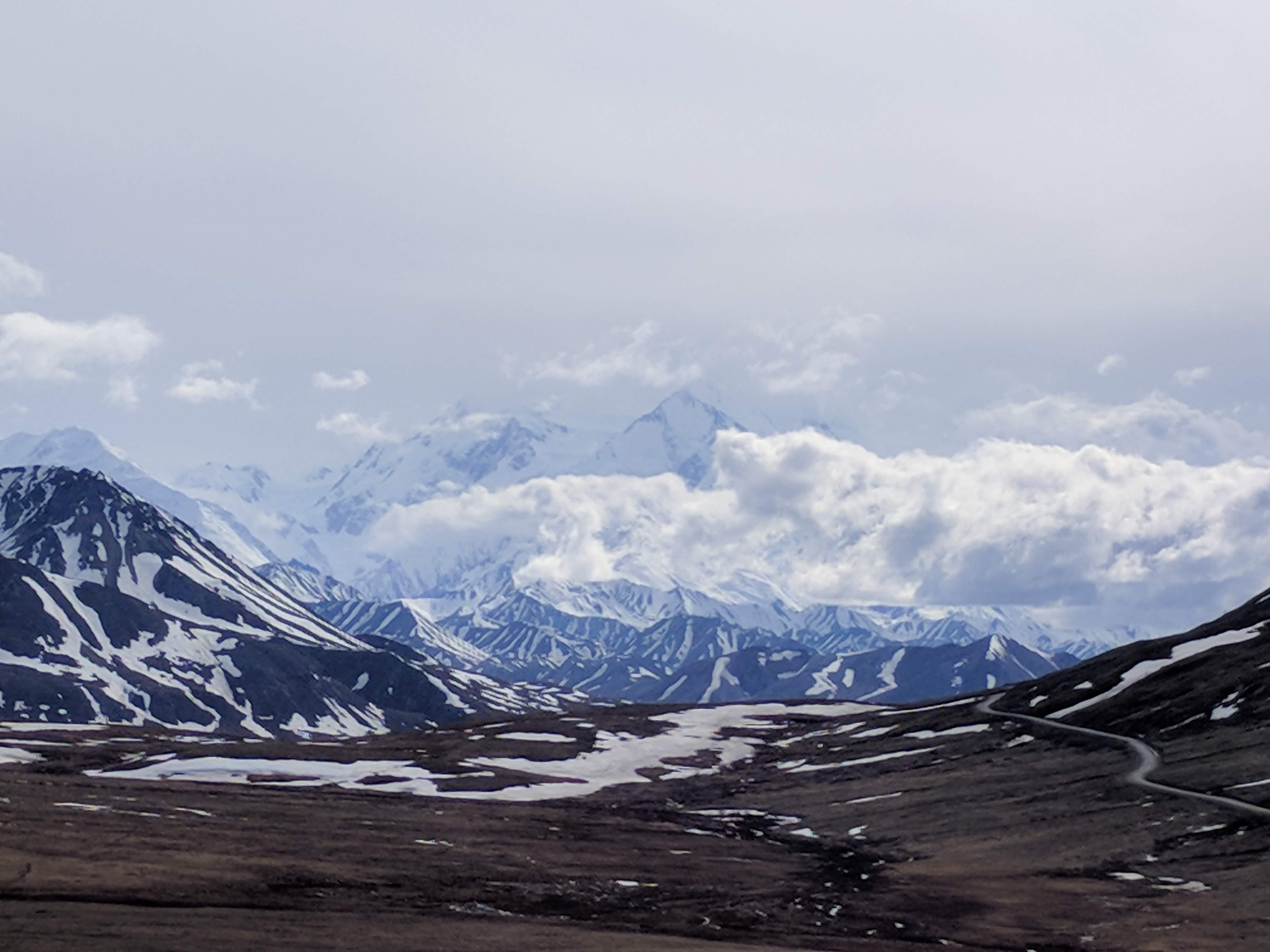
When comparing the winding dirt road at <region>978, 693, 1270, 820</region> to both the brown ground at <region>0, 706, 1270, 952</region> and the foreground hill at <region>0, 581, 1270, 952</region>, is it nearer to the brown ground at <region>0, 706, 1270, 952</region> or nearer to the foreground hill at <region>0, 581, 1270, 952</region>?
the foreground hill at <region>0, 581, 1270, 952</region>

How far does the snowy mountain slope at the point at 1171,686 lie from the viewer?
354 ft

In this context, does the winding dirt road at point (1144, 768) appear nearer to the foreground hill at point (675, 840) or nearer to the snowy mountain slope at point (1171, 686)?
the foreground hill at point (675, 840)

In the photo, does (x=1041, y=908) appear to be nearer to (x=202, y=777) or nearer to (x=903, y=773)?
(x=903, y=773)

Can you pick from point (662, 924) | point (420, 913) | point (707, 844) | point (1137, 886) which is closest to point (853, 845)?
point (707, 844)

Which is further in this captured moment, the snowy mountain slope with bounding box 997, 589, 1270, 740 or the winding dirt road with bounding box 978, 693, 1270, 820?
the snowy mountain slope with bounding box 997, 589, 1270, 740

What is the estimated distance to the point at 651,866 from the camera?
68312 millimetres

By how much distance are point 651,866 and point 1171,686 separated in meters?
74.8

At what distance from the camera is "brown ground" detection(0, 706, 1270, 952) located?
4781 cm

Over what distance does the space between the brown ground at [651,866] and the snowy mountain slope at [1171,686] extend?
838 cm

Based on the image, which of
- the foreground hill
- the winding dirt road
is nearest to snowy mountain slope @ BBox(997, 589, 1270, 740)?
the foreground hill

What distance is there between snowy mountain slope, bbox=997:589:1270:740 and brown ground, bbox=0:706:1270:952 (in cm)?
838

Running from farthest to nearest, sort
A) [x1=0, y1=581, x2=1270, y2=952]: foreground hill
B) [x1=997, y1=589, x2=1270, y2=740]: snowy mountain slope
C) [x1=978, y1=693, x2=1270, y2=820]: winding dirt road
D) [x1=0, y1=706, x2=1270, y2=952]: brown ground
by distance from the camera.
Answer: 1. [x1=997, y1=589, x2=1270, y2=740]: snowy mountain slope
2. [x1=978, y1=693, x2=1270, y2=820]: winding dirt road
3. [x1=0, y1=581, x2=1270, y2=952]: foreground hill
4. [x1=0, y1=706, x2=1270, y2=952]: brown ground

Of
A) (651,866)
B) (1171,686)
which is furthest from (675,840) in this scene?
(1171,686)

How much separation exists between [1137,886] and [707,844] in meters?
26.8
